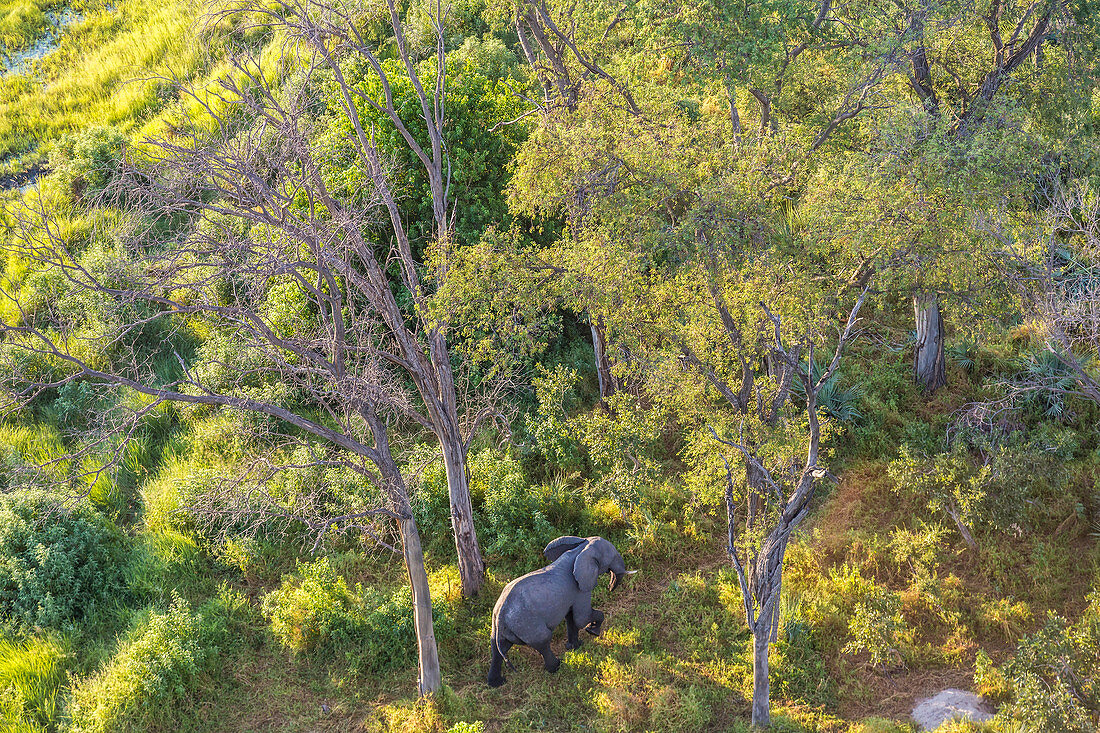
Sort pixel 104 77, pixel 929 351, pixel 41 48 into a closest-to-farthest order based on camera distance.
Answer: pixel 929 351 < pixel 104 77 < pixel 41 48

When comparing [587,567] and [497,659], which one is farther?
[587,567]

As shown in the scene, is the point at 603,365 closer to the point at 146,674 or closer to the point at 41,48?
the point at 146,674

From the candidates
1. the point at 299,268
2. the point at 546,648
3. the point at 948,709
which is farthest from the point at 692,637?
the point at 299,268

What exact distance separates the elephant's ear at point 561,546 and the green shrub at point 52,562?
6897mm

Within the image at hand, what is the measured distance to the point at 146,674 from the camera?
1126 centimetres

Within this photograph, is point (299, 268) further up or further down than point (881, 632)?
further up

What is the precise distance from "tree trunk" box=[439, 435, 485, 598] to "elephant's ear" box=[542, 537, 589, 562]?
1123 millimetres

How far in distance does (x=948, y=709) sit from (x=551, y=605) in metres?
5.06

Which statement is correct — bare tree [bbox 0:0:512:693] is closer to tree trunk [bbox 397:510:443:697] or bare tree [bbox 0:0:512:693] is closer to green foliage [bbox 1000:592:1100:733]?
tree trunk [bbox 397:510:443:697]

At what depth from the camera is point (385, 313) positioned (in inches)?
435

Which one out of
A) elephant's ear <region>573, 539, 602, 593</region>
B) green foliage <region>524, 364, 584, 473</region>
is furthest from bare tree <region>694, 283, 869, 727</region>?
green foliage <region>524, 364, 584, 473</region>

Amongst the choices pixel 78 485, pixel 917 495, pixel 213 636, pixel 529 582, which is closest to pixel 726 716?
pixel 529 582

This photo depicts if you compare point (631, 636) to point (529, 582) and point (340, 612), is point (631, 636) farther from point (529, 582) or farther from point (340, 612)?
point (340, 612)

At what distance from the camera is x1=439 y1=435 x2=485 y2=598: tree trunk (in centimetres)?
1218
